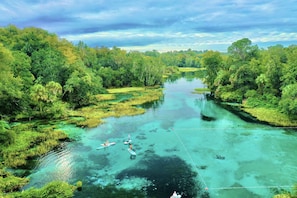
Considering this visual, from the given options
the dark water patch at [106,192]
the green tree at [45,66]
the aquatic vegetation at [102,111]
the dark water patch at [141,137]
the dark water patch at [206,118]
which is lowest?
the dark water patch at [106,192]

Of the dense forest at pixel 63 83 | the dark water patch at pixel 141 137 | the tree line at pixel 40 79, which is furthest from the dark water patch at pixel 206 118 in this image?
the tree line at pixel 40 79

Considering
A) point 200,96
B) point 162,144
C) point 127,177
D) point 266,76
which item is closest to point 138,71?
point 200,96

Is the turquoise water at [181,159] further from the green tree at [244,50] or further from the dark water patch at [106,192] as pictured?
the green tree at [244,50]

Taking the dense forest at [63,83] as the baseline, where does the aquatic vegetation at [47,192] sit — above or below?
below

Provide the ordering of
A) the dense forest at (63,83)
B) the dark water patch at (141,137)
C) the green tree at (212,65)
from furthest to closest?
the green tree at (212,65), the dark water patch at (141,137), the dense forest at (63,83)

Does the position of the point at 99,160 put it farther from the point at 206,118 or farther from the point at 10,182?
the point at 206,118

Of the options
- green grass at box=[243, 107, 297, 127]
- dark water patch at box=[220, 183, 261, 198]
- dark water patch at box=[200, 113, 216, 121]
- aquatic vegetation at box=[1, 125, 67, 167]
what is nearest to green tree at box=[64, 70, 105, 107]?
aquatic vegetation at box=[1, 125, 67, 167]

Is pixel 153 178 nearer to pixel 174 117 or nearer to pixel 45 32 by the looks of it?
pixel 174 117
